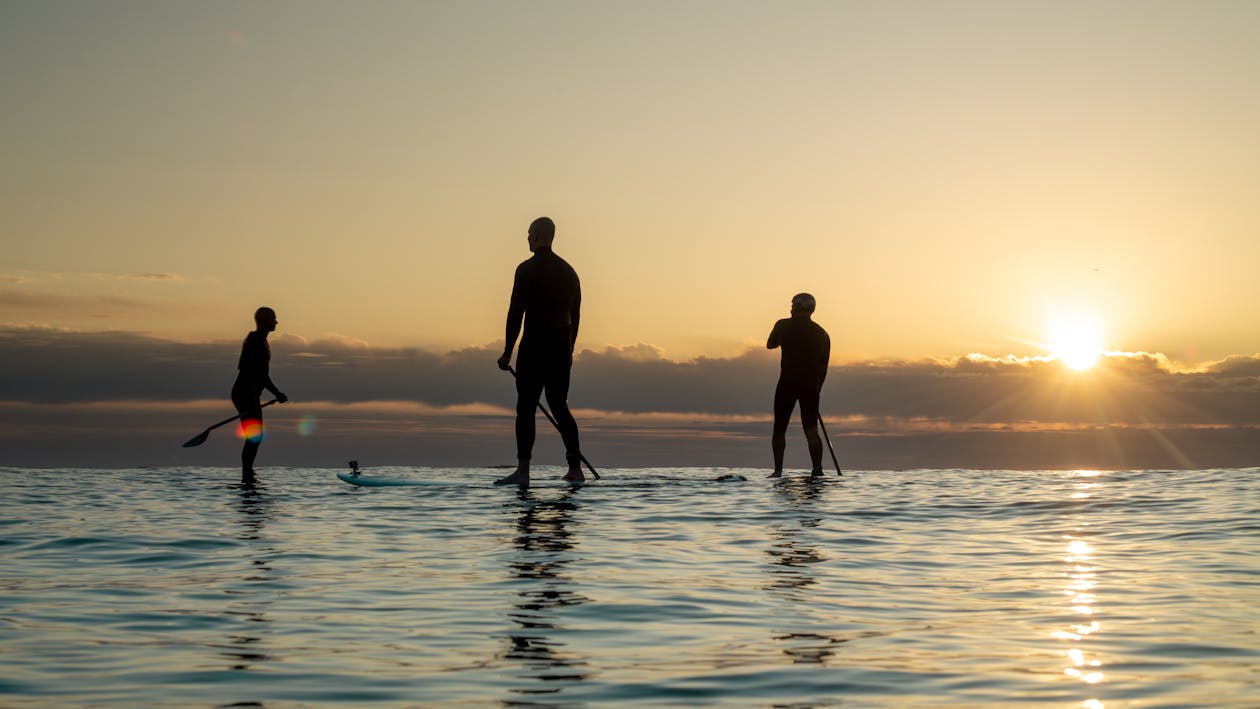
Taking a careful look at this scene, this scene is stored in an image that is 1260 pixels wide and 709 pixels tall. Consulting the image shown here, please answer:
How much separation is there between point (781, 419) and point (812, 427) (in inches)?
19.8

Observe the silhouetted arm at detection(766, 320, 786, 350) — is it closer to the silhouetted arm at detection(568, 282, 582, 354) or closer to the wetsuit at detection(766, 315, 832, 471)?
the wetsuit at detection(766, 315, 832, 471)

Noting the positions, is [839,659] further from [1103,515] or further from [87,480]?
[87,480]

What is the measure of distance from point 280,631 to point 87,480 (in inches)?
499

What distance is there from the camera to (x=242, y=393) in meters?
16.8

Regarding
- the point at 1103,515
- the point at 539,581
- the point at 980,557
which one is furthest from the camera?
the point at 1103,515

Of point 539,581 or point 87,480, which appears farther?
point 87,480

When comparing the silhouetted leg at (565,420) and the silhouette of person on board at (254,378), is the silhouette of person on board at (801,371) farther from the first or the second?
the silhouette of person on board at (254,378)

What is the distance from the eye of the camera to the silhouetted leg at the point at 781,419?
19.3m

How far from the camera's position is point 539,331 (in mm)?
15141

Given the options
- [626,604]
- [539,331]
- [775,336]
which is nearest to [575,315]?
[539,331]

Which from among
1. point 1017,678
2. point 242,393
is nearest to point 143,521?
point 242,393

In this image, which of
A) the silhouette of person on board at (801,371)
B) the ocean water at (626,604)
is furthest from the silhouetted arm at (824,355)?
the ocean water at (626,604)

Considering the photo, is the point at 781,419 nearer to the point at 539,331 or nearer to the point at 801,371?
the point at 801,371

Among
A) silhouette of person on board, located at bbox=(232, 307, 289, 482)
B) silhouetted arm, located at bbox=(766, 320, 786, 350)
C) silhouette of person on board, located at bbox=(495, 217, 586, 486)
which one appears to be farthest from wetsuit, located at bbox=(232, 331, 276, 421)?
silhouetted arm, located at bbox=(766, 320, 786, 350)
